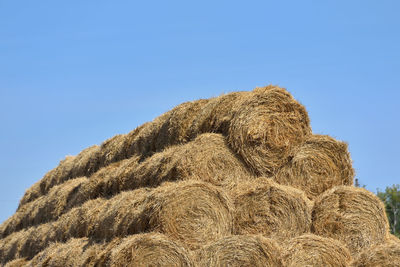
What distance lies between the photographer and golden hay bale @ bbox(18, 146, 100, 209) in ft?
45.1

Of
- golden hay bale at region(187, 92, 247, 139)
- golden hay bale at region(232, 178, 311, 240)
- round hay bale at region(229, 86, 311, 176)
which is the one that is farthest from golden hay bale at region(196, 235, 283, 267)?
golden hay bale at region(187, 92, 247, 139)

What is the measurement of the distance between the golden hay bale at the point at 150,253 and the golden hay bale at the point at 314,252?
131 cm

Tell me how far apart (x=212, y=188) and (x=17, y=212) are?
32.7 ft

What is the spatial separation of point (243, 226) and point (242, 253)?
2.46 ft

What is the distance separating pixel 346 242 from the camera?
8500 mm

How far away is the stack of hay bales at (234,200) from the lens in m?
7.75

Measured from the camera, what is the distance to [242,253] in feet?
25.1

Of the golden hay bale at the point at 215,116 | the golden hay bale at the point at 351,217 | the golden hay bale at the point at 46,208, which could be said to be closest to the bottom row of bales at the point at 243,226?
the golden hay bale at the point at 351,217

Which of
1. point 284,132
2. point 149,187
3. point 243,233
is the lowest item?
point 243,233

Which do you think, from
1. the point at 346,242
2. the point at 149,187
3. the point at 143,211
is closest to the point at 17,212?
the point at 149,187

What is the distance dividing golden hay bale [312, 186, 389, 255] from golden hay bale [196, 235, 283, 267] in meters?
1.09

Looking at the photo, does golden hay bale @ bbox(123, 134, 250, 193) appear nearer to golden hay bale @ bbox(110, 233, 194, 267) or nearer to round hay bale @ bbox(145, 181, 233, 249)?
round hay bale @ bbox(145, 181, 233, 249)

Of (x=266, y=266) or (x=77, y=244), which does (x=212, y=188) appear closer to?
(x=266, y=266)

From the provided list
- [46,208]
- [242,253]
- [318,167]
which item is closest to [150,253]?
[242,253]
